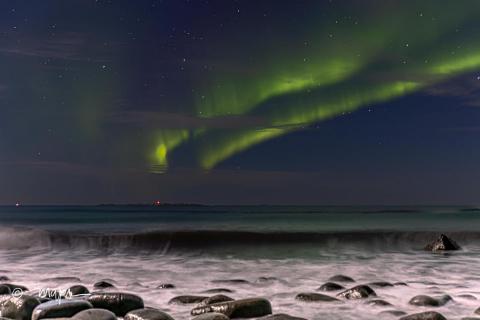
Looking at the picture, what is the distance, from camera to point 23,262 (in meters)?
14.5

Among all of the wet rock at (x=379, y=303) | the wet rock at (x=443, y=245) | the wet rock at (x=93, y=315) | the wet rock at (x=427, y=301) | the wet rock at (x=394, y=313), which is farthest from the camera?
the wet rock at (x=443, y=245)

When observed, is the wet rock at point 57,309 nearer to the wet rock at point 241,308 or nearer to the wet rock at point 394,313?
the wet rock at point 241,308

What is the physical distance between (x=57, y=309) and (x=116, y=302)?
96 cm

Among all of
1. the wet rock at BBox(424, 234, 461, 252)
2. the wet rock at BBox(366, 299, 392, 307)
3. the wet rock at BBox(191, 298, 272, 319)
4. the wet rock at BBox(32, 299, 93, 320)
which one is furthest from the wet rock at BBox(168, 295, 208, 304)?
the wet rock at BBox(424, 234, 461, 252)

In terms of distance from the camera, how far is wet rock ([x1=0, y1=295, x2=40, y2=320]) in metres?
6.22

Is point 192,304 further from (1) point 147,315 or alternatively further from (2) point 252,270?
(2) point 252,270

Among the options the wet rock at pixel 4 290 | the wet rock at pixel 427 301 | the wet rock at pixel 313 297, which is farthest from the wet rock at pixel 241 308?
the wet rock at pixel 4 290

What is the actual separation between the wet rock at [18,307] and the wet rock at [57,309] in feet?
0.84

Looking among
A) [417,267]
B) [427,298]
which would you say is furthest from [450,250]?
[427,298]

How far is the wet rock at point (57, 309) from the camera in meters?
5.95

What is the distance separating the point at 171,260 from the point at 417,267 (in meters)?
7.14

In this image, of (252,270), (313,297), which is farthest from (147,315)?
(252,270)

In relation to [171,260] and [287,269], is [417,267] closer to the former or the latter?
[287,269]

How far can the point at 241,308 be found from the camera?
Result: 21.6ft
